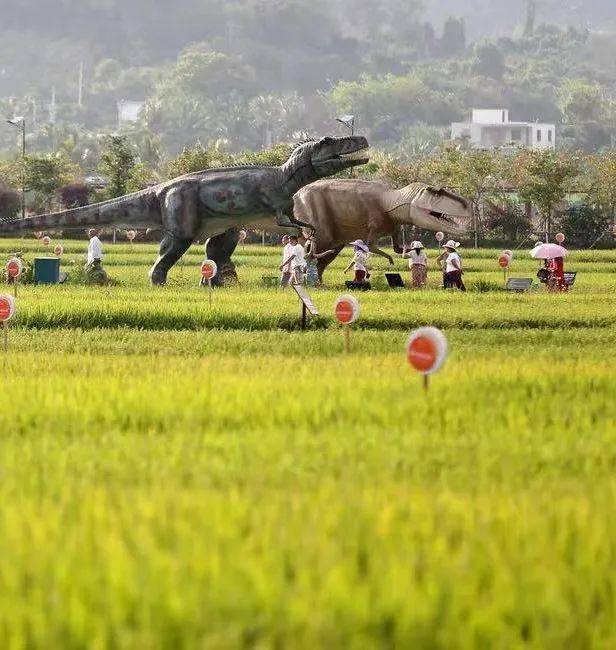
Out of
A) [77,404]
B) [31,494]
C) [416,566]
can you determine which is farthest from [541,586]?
[77,404]

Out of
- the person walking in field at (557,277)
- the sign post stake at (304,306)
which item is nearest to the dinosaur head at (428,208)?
the person walking in field at (557,277)

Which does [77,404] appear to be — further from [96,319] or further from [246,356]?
[96,319]

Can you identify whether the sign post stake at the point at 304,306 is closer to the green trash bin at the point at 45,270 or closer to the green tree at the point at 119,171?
the green trash bin at the point at 45,270

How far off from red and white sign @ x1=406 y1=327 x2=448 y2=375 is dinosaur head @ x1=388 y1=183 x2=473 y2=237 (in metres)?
20.1

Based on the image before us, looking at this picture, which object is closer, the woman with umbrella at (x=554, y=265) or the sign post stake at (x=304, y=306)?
the sign post stake at (x=304, y=306)

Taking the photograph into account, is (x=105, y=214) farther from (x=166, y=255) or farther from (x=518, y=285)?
(x=518, y=285)

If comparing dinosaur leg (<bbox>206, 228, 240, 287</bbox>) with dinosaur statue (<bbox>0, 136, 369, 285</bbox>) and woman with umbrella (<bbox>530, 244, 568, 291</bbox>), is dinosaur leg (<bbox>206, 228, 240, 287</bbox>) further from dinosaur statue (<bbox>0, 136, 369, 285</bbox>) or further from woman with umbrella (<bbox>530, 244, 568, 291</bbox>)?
woman with umbrella (<bbox>530, 244, 568, 291</bbox>)

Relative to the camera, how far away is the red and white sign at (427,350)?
9164 mm

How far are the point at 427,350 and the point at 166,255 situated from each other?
18.1 metres

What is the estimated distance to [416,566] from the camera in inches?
187

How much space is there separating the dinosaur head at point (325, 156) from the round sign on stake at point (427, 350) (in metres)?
17.5

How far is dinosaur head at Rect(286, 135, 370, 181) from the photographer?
26.7 m

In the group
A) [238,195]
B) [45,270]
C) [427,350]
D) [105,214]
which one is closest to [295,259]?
[238,195]

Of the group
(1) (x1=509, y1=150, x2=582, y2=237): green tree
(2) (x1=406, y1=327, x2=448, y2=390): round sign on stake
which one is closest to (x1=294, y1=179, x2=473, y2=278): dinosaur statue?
(2) (x1=406, y1=327, x2=448, y2=390): round sign on stake
